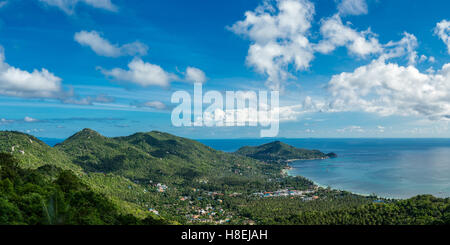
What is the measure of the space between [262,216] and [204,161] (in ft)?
268

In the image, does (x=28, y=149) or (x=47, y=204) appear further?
(x=28, y=149)

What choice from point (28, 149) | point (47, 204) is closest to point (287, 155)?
point (28, 149)

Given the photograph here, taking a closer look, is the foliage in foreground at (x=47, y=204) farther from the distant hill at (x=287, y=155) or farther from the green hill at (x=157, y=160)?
the distant hill at (x=287, y=155)

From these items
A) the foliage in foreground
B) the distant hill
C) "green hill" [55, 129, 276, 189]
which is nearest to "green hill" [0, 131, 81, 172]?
"green hill" [55, 129, 276, 189]

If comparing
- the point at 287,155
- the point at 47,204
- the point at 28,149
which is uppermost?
the point at 47,204

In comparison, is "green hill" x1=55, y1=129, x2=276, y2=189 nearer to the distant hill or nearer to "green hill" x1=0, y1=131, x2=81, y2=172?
"green hill" x1=0, y1=131, x2=81, y2=172

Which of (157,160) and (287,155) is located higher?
(157,160)

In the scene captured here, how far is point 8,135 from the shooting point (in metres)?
73.8

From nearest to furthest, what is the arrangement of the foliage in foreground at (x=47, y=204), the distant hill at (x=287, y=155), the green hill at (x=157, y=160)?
the foliage in foreground at (x=47, y=204) → the green hill at (x=157, y=160) → the distant hill at (x=287, y=155)

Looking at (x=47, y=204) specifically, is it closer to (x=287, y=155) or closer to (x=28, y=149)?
(x=28, y=149)

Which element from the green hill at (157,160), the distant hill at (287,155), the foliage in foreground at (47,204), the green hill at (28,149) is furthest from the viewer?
the distant hill at (287,155)

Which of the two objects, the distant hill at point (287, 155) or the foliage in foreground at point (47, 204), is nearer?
the foliage in foreground at point (47, 204)

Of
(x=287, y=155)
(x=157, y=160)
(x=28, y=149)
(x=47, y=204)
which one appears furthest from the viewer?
(x=287, y=155)

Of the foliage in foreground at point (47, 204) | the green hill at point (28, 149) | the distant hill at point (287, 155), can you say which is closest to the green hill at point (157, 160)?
the green hill at point (28, 149)
